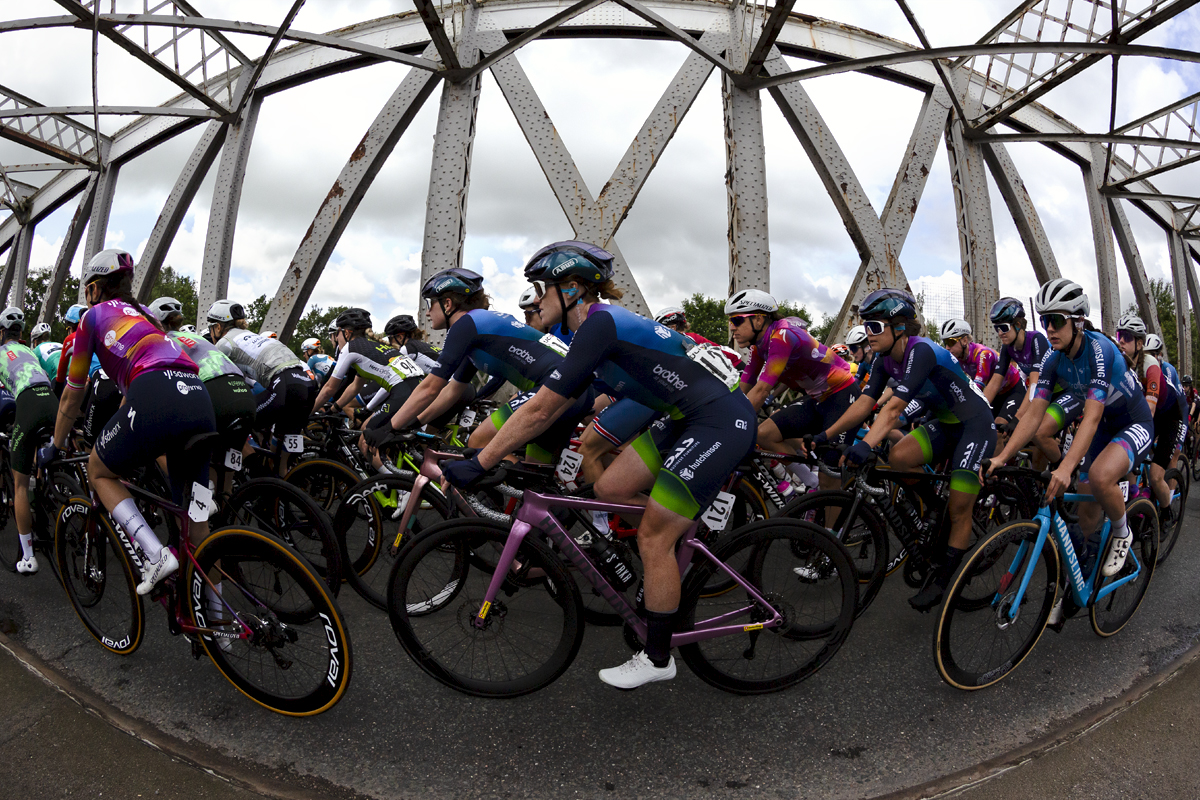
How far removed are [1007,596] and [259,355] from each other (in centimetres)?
526

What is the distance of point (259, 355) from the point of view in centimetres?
533

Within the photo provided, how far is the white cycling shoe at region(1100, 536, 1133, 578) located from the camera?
3.64 metres

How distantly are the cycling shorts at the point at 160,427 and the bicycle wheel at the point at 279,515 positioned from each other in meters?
0.57

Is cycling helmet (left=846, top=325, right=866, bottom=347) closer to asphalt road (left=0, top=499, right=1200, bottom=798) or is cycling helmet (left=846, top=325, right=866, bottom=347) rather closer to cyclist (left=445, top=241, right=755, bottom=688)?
asphalt road (left=0, top=499, right=1200, bottom=798)

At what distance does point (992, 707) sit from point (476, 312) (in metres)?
3.51

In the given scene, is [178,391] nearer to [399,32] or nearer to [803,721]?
[803,721]

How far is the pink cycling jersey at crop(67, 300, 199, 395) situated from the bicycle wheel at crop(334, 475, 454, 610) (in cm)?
120

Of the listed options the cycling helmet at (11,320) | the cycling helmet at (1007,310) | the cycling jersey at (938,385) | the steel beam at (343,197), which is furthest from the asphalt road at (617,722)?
the steel beam at (343,197)

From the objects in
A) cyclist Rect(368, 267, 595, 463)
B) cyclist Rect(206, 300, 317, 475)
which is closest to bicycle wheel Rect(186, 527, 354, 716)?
cyclist Rect(368, 267, 595, 463)

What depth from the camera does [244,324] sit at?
22.4 feet

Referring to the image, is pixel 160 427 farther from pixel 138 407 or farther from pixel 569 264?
pixel 569 264

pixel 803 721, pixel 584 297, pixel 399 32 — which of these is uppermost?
pixel 399 32

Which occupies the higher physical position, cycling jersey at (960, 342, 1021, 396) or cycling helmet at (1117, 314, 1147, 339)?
cycling helmet at (1117, 314, 1147, 339)

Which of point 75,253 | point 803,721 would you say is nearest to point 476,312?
point 803,721
